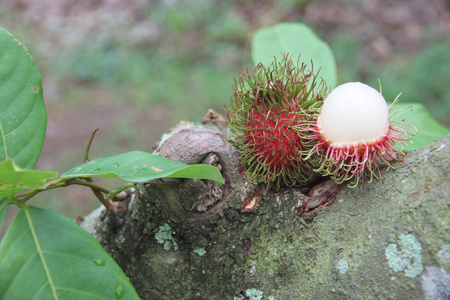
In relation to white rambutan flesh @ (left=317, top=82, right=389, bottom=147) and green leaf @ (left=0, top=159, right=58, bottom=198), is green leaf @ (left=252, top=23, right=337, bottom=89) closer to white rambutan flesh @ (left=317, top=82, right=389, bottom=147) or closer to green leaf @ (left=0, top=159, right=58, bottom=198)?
white rambutan flesh @ (left=317, top=82, right=389, bottom=147)

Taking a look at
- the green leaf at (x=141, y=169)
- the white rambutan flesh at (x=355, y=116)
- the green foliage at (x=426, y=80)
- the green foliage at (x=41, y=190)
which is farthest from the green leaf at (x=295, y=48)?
the green foliage at (x=426, y=80)

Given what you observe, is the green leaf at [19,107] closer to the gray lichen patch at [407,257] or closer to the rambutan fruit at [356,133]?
the rambutan fruit at [356,133]

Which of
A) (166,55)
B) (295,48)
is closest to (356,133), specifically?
(295,48)

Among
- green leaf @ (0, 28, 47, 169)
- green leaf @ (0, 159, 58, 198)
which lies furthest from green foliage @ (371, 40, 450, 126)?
green leaf @ (0, 159, 58, 198)

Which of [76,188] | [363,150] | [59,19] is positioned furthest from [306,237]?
[59,19]

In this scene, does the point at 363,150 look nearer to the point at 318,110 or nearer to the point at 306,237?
the point at 318,110

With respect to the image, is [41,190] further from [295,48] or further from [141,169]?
[295,48]
